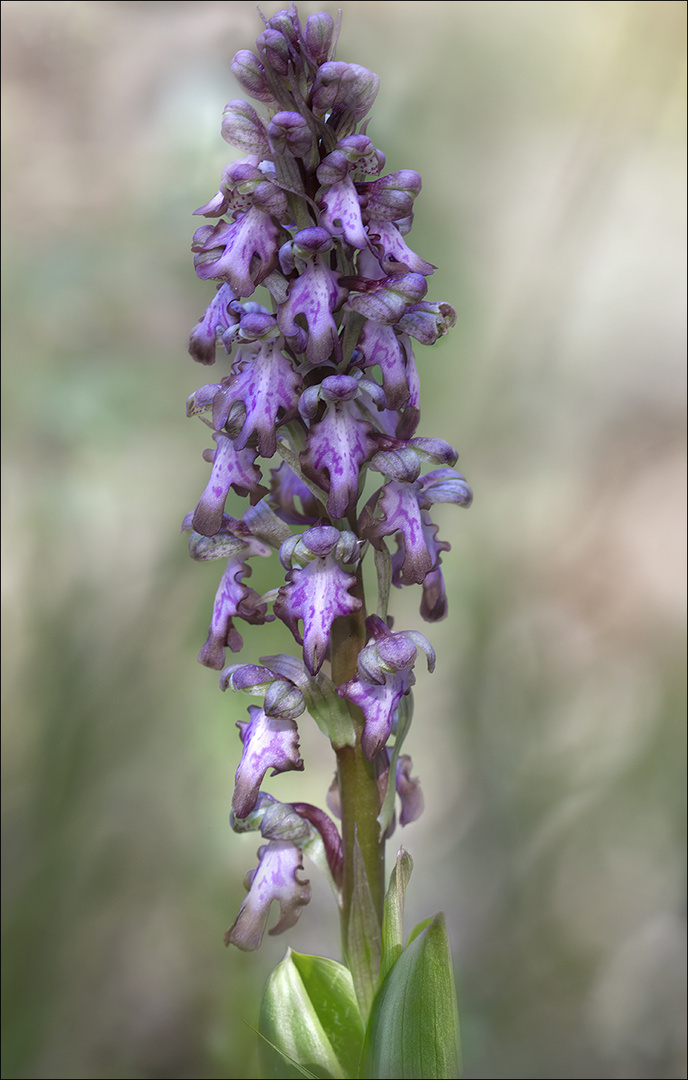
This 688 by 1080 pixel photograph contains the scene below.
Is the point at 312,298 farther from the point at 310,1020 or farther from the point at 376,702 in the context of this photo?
the point at 310,1020

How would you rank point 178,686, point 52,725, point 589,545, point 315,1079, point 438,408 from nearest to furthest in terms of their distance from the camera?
point 315,1079
point 52,725
point 178,686
point 438,408
point 589,545

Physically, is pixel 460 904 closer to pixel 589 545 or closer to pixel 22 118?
pixel 589 545

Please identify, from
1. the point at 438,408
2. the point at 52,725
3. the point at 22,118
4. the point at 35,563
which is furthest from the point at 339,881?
the point at 22,118

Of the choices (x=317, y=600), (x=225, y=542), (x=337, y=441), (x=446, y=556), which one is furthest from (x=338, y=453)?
(x=446, y=556)

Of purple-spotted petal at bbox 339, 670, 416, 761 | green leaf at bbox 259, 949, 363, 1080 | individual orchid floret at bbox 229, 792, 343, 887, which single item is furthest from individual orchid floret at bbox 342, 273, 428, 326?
green leaf at bbox 259, 949, 363, 1080

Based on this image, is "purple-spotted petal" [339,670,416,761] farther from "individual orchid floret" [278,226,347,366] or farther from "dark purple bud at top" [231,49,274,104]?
"dark purple bud at top" [231,49,274,104]
